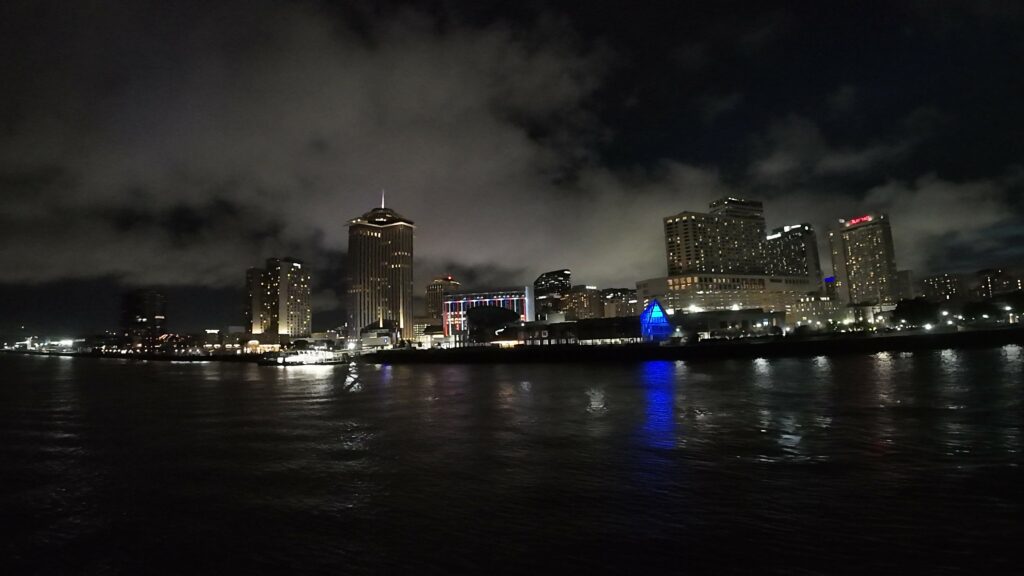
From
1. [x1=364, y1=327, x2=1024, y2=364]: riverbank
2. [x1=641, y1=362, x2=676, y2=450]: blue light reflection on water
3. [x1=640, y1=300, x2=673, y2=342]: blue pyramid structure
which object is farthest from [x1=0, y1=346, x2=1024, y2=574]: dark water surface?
[x1=640, y1=300, x2=673, y2=342]: blue pyramid structure

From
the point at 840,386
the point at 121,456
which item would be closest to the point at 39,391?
the point at 121,456

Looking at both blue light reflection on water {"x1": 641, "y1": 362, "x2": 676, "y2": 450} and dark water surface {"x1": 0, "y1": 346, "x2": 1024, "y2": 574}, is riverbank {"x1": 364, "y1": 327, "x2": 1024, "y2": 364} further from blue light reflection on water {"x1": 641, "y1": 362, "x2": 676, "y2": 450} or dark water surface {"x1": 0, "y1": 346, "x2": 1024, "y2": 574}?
dark water surface {"x1": 0, "y1": 346, "x2": 1024, "y2": 574}

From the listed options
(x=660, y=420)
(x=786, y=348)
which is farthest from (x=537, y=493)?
(x=786, y=348)

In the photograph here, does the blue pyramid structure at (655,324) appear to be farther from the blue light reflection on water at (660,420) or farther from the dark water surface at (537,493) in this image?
the dark water surface at (537,493)

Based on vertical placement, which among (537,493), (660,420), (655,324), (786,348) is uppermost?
(655,324)

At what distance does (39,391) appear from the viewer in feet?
194

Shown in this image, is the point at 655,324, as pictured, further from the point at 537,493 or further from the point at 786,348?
the point at 537,493

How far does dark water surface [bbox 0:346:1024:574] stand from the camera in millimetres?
10203

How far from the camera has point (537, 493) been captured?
1414 centimetres

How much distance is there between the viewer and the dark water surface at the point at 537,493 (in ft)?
33.5

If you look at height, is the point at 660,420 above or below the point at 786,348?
above

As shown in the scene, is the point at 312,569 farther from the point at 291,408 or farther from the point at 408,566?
the point at 291,408

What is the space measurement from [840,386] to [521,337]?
141m

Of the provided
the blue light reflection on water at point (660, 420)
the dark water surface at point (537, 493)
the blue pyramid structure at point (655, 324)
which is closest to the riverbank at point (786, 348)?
the blue pyramid structure at point (655, 324)
